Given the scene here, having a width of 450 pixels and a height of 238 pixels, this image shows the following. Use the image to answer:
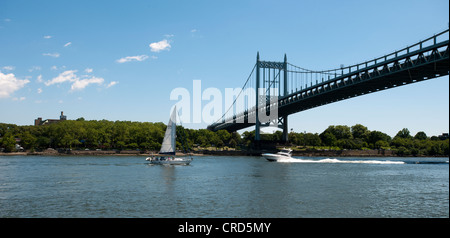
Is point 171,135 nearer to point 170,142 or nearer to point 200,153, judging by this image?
point 170,142

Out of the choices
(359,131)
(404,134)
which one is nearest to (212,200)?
(359,131)

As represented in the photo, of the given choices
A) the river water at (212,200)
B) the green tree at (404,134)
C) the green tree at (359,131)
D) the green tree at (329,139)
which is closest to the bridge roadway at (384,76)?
the river water at (212,200)

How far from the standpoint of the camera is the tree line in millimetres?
103812

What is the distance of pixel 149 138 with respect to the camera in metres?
108

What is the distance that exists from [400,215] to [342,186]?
10.9 m

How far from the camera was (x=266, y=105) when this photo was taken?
278 ft

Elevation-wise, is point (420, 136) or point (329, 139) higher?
point (420, 136)

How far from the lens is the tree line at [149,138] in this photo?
341 ft

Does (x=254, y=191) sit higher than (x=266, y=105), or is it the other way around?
(x=266, y=105)

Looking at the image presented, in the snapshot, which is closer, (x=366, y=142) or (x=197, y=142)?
(x=197, y=142)

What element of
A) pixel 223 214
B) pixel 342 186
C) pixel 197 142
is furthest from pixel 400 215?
pixel 197 142
